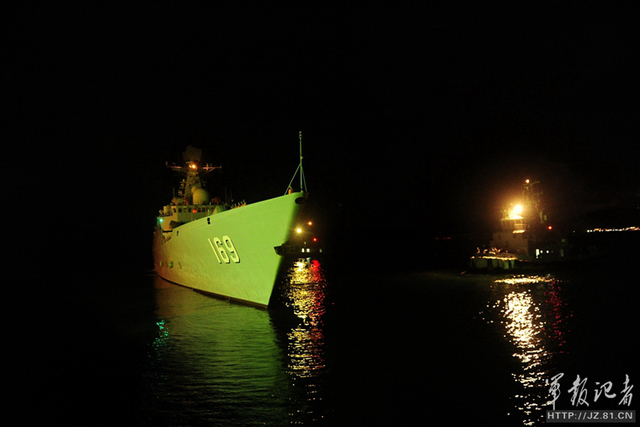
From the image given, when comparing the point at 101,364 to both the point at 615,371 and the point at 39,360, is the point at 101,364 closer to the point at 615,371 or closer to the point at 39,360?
the point at 39,360

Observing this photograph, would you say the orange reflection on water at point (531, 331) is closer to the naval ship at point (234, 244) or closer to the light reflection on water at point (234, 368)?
the light reflection on water at point (234, 368)

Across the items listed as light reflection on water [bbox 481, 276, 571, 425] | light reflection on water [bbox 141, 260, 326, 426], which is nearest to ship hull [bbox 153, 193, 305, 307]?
light reflection on water [bbox 141, 260, 326, 426]

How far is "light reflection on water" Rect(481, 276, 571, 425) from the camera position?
315 inches

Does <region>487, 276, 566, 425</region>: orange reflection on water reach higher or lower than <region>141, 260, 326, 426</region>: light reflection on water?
lower

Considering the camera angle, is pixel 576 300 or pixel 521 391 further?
pixel 576 300

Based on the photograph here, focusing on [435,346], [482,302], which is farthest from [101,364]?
[482,302]

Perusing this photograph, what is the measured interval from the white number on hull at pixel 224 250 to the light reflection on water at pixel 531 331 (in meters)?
10.5

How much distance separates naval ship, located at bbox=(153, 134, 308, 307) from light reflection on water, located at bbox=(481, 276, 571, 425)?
8092mm

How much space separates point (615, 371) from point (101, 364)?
12589 millimetres

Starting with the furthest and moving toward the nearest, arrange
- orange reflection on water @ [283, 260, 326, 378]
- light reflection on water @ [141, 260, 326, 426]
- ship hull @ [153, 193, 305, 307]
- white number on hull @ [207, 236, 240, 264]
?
white number on hull @ [207, 236, 240, 264], ship hull @ [153, 193, 305, 307], orange reflection on water @ [283, 260, 326, 378], light reflection on water @ [141, 260, 326, 426]

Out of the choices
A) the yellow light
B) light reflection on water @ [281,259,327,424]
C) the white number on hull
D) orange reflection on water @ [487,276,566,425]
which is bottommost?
orange reflection on water @ [487,276,566,425]

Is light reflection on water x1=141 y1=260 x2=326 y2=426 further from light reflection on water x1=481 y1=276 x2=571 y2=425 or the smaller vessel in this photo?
the smaller vessel

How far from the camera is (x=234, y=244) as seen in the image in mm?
16562

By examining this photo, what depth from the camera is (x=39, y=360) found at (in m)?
10.7
